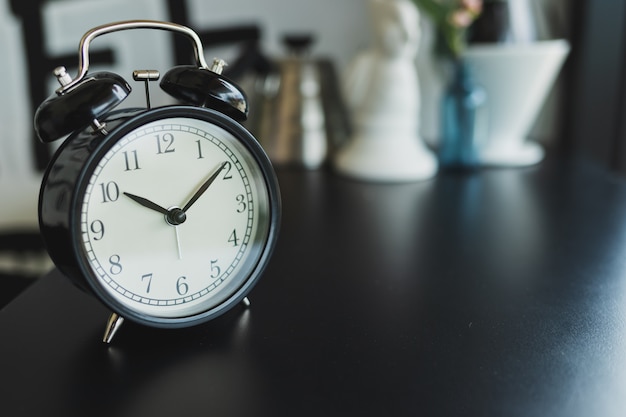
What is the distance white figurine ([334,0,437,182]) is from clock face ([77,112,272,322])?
0.61 m

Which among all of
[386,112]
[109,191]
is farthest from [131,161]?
[386,112]

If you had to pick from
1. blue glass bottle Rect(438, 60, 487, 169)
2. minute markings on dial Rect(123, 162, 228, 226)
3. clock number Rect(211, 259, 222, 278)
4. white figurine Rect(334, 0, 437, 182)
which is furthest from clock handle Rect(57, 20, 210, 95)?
blue glass bottle Rect(438, 60, 487, 169)

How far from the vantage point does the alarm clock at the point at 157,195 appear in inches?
21.5

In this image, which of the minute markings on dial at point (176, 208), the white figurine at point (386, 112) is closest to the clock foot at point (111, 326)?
the minute markings on dial at point (176, 208)

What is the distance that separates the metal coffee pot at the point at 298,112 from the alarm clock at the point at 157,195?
661 millimetres

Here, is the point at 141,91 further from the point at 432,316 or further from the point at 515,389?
the point at 515,389

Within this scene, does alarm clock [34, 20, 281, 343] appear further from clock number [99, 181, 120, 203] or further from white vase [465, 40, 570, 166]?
white vase [465, 40, 570, 166]

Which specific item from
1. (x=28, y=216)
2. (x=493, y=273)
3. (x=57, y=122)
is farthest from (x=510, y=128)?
(x=28, y=216)

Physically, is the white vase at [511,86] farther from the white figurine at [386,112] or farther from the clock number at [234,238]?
the clock number at [234,238]

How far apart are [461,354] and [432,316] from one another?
82mm

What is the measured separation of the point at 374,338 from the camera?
1.98 feet

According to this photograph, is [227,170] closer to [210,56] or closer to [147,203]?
[147,203]

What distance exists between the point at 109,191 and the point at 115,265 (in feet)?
0.23

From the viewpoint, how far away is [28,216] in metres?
1.67
